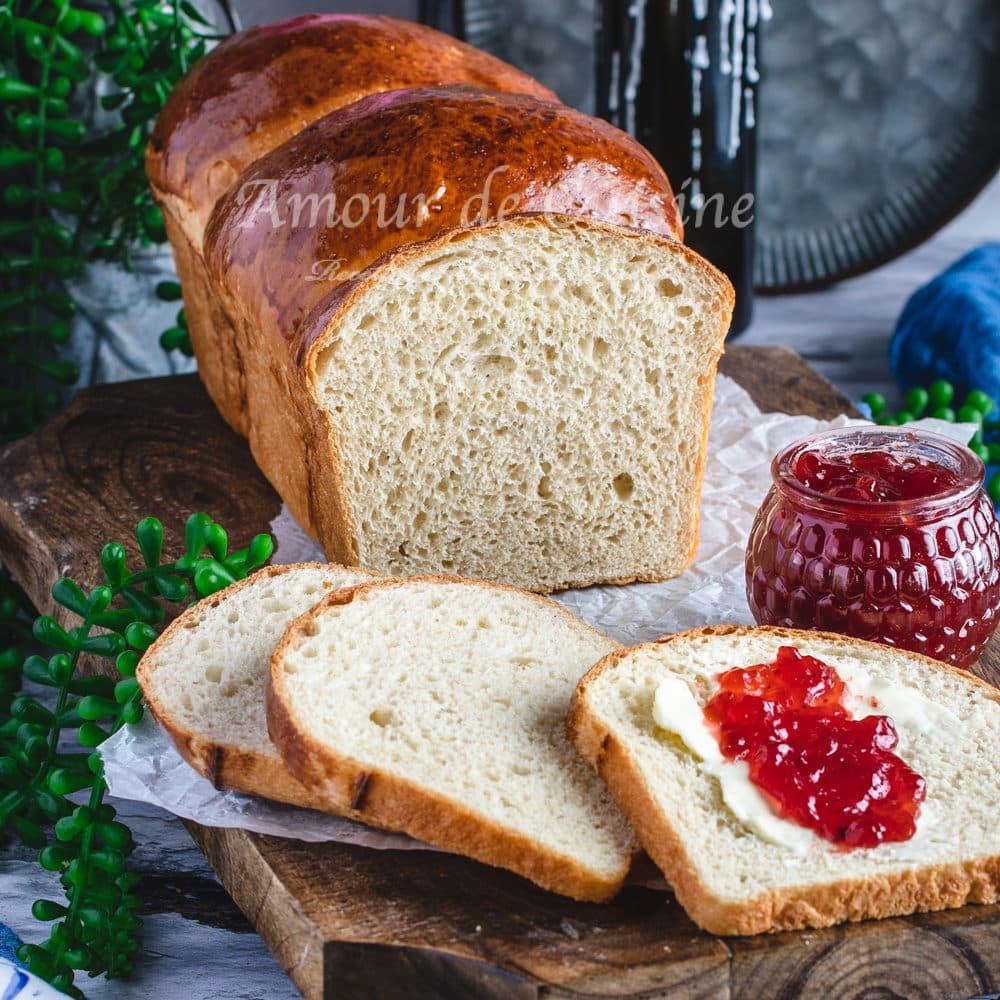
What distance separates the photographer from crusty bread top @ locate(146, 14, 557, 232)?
3812 millimetres

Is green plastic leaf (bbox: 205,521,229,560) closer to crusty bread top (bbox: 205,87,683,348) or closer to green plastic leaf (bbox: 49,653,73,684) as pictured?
green plastic leaf (bbox: 49,653,73,684)

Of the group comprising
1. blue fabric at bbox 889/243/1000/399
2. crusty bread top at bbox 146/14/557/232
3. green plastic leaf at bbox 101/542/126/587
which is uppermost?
crusty bread top at bbox 146/14/557/232

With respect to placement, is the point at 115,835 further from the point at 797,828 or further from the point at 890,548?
the point at 890,548

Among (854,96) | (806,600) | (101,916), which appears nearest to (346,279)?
(806,600)

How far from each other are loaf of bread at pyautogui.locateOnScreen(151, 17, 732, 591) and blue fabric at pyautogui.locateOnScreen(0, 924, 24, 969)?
1120 millimetres

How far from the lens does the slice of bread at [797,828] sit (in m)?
2.28

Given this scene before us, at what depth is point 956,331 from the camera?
4.77 metres

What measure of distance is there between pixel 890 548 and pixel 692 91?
94.7 inches

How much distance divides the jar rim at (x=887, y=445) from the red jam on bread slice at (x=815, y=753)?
1.38 feet

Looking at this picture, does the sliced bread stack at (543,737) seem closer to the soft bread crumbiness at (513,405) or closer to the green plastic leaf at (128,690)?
the green plastic leaf at (128,690)

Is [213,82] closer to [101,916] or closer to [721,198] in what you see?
[721,198]

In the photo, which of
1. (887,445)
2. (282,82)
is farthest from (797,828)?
(282,82)

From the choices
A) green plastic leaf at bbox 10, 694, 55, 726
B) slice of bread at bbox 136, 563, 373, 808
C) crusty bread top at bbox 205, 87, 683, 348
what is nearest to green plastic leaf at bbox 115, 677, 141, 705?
slice of bread at bbox 136, 563, 373, 808

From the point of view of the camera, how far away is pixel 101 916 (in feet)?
8.44
